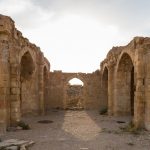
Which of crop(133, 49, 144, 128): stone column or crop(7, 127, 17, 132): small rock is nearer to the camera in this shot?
crop(7, 127, 17, 132): small rock

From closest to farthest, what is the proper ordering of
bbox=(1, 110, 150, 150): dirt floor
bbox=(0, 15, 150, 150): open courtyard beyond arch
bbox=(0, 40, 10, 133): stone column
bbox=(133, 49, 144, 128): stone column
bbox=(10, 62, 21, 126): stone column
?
bbox=(1, 110, 150, 150): dirt floor, bbox=(0, 15, 150, 150): open courtyard beyond arch, bbox=(0, 40, 10, 133): stone column, bbox=(10, 62, 21, 126): stone column, bbox=(133, 49, 144, 128): stone column

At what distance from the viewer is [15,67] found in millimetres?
9750

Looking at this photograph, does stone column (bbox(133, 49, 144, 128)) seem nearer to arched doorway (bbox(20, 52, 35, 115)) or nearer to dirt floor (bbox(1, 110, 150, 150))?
dirt floor (bbox(1, 110, 150, 150))

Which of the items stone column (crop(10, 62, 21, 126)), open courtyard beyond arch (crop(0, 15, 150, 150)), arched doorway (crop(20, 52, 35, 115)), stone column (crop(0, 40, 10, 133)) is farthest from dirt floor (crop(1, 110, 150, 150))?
arched doorway (crop(20, 52, 35, 115))

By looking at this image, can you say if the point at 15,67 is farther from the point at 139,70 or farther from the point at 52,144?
the point at 139,70

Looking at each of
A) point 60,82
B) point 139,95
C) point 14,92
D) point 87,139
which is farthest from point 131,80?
point 14,92

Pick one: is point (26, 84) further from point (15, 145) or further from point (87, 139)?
point (15, 145)

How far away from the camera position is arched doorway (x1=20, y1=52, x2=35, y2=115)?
48.0ft

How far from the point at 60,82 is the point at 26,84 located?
6.55 m

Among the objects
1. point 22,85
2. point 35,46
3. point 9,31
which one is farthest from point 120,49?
point 9,31

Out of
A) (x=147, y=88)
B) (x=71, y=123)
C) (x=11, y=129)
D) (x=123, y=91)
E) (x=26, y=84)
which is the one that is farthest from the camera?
(x=123, y=91)

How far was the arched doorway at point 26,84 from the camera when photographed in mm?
14633

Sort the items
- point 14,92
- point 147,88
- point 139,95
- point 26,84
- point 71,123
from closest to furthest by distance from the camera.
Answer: point 14,92
point 147,88
point 139,95
point 71,123
point 26,84

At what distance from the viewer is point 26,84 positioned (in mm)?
14852
